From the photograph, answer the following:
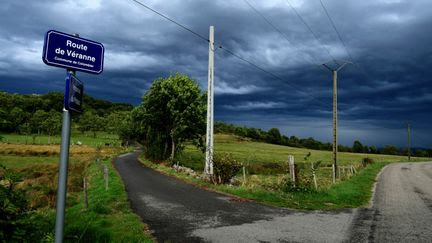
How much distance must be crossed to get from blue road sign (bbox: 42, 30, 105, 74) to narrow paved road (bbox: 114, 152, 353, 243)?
598cm

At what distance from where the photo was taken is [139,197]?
16922mm

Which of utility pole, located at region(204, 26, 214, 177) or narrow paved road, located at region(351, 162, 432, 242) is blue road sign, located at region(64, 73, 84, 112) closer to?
narrow paved road, located at region(351, 162, 432, 242)

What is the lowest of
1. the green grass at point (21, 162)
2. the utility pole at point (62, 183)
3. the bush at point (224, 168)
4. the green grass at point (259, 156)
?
the green grass at point (21, 162)

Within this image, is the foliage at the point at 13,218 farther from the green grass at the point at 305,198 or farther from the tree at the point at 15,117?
the green grass at the point at 305,198

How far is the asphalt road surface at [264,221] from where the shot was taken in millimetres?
9703

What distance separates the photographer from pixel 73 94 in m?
4.67

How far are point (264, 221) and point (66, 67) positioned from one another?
30.4 ft

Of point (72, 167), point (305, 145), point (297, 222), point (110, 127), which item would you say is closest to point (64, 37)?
point (297, 222)

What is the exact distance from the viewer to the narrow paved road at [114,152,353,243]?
962 cm

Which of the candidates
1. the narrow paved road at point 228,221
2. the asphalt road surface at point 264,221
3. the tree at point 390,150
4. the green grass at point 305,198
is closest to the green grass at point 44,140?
the narrow paved road at point 228,221

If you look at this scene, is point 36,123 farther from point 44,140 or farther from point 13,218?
point 13,218

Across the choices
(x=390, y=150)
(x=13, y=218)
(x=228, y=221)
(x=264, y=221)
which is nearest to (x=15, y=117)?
(x=13, y=218)

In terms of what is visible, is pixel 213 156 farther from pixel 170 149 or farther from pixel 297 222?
pixel 170 149

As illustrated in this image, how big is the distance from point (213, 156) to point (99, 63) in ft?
58.9
